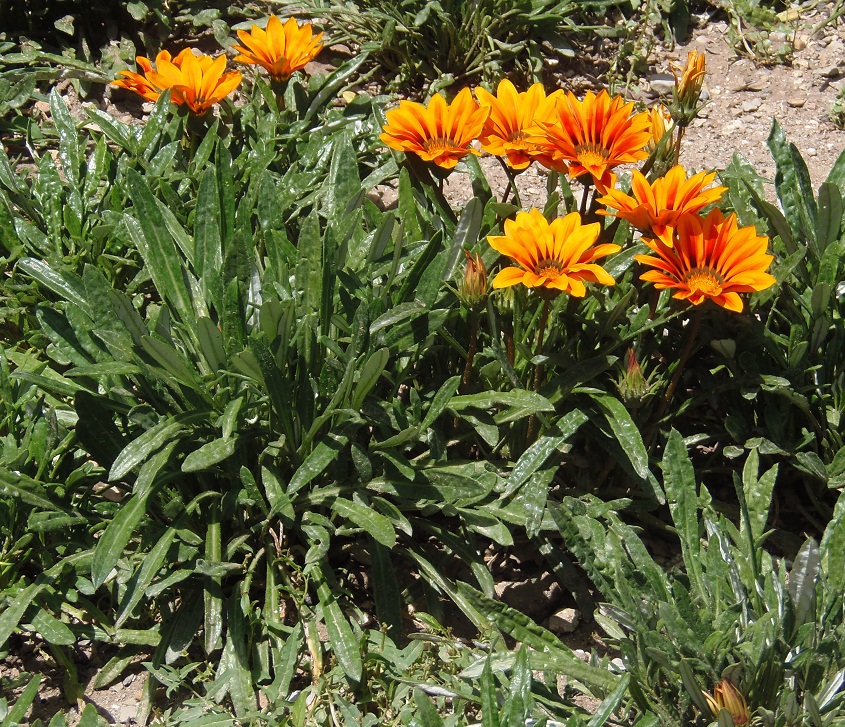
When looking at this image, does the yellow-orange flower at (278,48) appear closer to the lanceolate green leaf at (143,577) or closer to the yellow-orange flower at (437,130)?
the yellow-orange flower at (437,130)

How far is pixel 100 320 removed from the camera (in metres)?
2.16

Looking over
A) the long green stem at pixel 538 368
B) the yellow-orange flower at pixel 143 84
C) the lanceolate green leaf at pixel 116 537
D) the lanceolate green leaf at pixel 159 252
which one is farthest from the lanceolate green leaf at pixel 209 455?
the yellow-orange flower at pixel 143 84

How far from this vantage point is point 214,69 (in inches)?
110

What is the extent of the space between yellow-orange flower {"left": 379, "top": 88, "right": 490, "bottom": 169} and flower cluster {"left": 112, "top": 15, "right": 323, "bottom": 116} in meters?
0.67

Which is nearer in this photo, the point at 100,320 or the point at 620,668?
the point at 620,668

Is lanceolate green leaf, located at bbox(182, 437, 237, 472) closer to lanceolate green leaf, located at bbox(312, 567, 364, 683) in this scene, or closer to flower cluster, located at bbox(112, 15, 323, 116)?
lanceolate green leaf, located at bbox(312, 567, 364, 683)

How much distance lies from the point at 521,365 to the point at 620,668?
690 mm

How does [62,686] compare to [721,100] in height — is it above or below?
below

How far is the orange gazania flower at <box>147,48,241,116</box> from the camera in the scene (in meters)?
2.77

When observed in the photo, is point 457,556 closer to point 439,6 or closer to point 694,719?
point 694,719

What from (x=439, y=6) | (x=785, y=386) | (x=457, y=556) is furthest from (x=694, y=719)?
(x=439, y=6)

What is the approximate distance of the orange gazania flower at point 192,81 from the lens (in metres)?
2.77

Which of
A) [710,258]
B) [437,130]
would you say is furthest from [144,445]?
[710,258]

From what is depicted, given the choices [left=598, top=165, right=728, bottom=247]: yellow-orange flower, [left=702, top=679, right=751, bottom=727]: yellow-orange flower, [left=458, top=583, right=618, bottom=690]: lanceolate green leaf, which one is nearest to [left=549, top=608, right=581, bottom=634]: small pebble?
[left=458, top=583, right=618, bottom=690]: lanceolate green leaf
